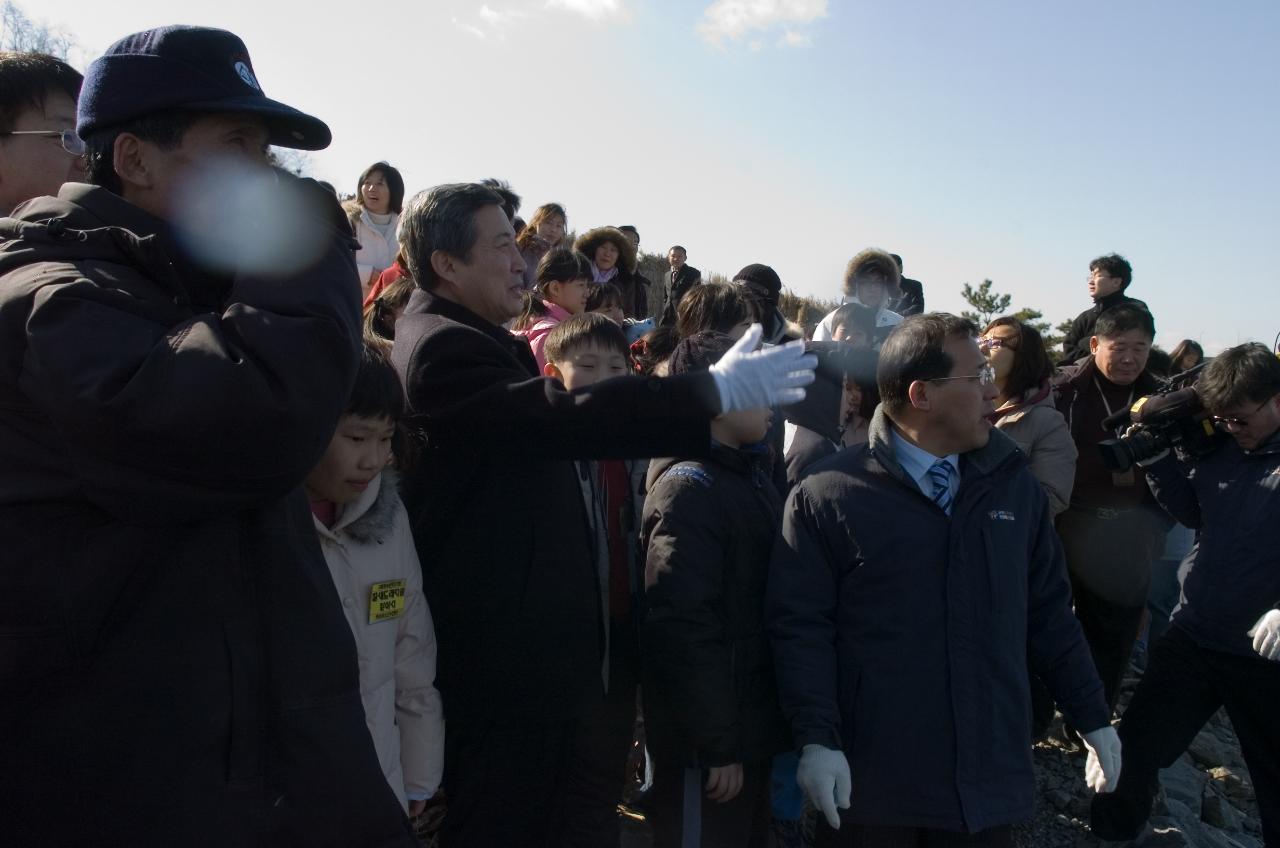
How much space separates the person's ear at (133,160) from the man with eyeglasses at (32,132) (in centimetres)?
77

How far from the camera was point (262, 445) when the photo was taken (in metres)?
1.27

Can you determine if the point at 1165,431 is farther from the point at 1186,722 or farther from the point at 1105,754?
the point at 1105,754

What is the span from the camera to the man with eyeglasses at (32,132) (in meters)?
2.10

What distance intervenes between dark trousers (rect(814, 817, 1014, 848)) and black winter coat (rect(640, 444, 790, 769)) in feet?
1.13

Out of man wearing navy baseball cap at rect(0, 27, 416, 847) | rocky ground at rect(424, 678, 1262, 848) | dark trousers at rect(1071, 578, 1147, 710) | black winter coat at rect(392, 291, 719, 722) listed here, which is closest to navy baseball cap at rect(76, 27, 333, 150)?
man wearing navy baseball cap at rect(0, 27, 416, 847)

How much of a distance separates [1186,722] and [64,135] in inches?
176

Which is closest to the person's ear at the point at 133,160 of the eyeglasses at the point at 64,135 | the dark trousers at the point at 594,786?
the eyeglasses at the point at 64,135

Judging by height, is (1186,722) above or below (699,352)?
below

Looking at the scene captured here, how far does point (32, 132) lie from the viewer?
83.2 inches

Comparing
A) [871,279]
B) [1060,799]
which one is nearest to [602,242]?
[871,279]

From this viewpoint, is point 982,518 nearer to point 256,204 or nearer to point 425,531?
point 425,531

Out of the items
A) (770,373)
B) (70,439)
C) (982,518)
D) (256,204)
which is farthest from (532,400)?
(982,518)

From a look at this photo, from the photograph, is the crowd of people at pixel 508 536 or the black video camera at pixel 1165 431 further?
the black video camera at pixel 1165 431

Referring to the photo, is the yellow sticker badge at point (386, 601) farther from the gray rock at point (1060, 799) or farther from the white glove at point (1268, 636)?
the gray rock at point (1060, 799)
